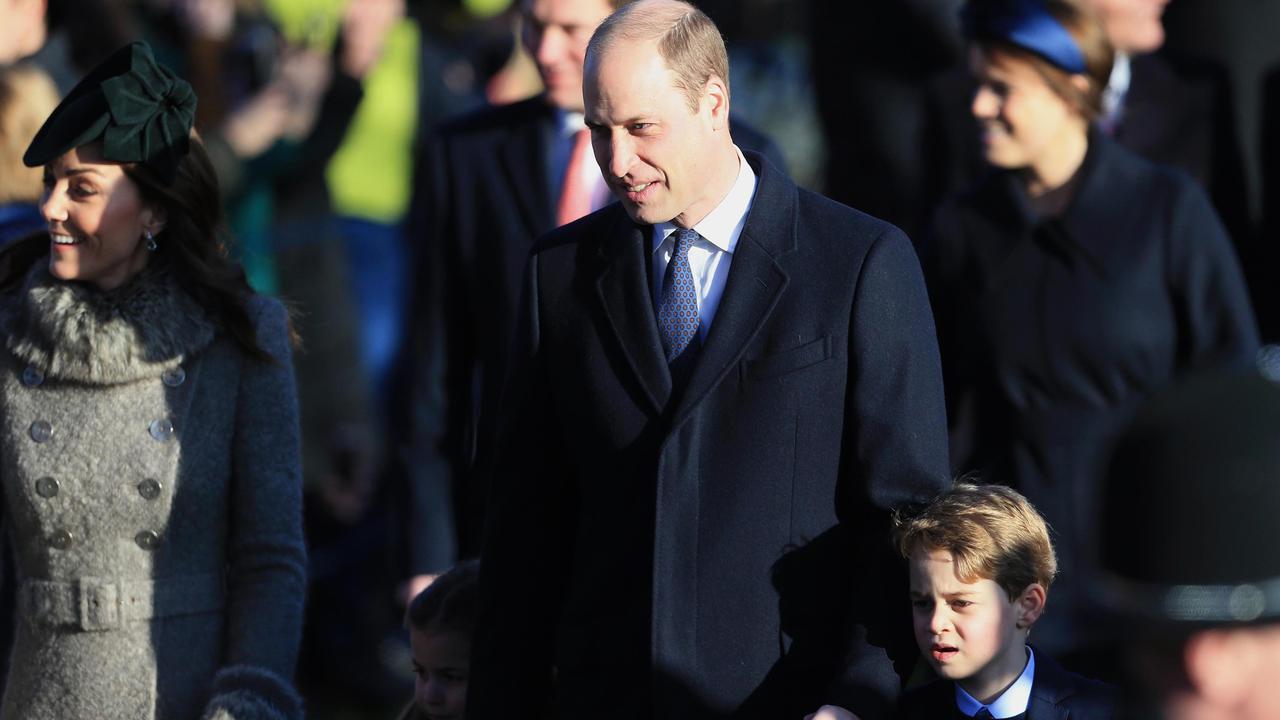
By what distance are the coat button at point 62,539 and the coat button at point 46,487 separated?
75 millimetres

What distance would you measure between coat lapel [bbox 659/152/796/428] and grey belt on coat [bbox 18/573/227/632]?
119cm

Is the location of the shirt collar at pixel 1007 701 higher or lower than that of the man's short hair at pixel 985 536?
lower

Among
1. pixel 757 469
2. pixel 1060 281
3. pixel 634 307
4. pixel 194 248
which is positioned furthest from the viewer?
pixel 1060 281

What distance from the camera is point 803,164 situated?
451 inches

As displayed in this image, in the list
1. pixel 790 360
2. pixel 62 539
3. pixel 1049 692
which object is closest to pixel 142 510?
pixel 62 539

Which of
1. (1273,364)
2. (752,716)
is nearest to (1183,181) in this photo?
(752,716)

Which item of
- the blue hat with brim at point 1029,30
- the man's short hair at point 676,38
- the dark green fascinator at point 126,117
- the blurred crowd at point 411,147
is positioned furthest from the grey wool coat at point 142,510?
the blue hat with brim at point 1029,30

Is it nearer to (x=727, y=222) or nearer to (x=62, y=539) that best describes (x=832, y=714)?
(x=727, y=222)

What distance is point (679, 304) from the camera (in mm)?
3695

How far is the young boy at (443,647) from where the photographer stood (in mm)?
4387

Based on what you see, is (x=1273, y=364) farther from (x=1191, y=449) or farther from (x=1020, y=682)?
(x=1020, y=682)

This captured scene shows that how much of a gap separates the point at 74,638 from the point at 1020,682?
5.96ft

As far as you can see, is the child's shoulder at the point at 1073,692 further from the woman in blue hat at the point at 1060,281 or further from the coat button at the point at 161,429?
the coat button at the point at 161,429

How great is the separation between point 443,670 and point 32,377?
1.03 metres
